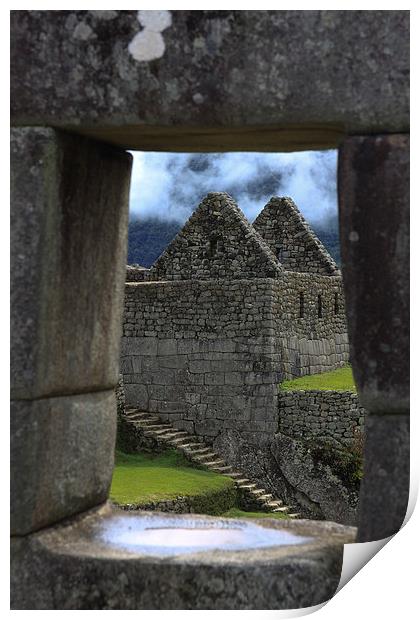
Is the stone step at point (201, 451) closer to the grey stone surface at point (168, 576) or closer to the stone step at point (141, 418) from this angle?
the stone step at point (141, 418)

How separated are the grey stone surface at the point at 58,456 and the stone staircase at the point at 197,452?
49.1 ft

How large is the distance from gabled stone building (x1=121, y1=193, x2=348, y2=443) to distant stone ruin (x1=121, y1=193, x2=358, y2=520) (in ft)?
0.07

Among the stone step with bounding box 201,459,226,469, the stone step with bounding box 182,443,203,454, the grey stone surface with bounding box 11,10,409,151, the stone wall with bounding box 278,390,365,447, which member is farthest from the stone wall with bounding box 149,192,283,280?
the grey stone surface with bounding box 11,10,409,151

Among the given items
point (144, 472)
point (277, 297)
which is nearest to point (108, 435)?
point (144, 472)

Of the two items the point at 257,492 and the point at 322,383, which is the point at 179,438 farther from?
the point at 322,383

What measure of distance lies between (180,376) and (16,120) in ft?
60.5

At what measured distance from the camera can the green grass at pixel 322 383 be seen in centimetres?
2152

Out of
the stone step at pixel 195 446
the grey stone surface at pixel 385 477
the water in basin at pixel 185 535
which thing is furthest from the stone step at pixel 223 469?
the grey stone surface at pixel 385 477

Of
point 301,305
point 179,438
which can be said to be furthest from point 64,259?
point 301,305

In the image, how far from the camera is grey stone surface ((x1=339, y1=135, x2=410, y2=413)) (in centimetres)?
409

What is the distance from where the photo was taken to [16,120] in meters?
4.34

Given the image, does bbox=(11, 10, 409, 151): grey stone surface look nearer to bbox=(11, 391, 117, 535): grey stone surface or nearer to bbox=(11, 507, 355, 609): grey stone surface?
bbox=(11, 391, 117, 535): grey stone surface

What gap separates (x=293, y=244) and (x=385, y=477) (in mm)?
21273

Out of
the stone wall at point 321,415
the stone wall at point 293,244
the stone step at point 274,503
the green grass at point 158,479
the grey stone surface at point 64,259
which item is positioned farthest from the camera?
the stone wall at point 293,244
